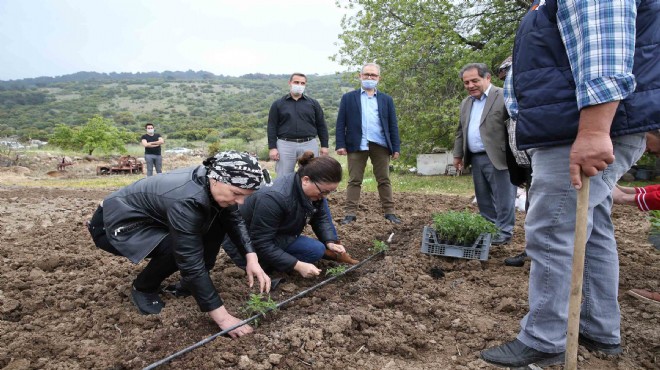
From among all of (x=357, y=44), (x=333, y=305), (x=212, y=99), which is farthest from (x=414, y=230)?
(x=212, y=99)

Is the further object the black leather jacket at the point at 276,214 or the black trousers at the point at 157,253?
the black leather jacket at the point at 276,214

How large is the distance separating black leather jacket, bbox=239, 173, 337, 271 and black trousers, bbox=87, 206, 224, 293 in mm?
319

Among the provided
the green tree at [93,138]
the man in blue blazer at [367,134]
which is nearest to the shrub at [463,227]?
the man in blue blazer at [367,134]

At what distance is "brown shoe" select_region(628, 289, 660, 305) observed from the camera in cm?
294

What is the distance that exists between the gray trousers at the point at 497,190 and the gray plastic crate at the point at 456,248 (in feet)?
2.01

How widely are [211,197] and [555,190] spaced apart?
1.88 metres

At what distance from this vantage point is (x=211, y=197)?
278cm

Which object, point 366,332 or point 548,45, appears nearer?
point 548,45

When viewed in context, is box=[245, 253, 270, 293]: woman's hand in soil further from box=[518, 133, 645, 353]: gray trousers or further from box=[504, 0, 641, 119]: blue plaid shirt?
box=[504, 0, 641, 119]: blue plaid shirt

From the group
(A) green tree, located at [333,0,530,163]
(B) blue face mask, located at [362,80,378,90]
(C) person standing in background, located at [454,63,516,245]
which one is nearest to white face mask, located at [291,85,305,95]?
(B) blue face mask, located at [362,80,378,90]

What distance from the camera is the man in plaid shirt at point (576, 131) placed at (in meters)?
1.78

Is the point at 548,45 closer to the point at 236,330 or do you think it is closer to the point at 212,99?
the point at 236,330

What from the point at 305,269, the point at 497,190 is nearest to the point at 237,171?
the point at 305,269

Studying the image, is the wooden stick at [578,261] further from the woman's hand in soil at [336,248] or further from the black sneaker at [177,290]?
the black sneaker at [177,290]
